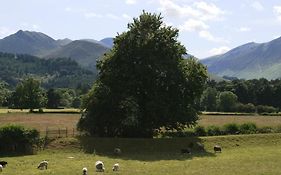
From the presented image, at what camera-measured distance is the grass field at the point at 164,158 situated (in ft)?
141

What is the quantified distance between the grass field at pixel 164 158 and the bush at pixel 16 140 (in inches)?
110

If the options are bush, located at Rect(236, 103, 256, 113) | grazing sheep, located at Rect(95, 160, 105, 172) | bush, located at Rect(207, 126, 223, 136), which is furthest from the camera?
bush, located at Rect(236, 103, 256, 113)

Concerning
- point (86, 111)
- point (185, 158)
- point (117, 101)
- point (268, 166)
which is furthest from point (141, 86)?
point (268, 166)

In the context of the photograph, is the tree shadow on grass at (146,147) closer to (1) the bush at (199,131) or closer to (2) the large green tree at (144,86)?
(2) the large green tree at (144,86)

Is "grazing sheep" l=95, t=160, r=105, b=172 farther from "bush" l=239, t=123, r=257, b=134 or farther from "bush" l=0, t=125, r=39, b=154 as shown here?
"bush" l=239, t=123, r=257, b=134

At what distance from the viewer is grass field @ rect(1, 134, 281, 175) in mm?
43050

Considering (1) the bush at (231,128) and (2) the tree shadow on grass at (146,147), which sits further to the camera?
(1) the bush at (231,128)

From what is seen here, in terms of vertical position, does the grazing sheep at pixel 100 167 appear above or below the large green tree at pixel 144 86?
below

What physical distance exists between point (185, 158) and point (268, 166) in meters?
11.7

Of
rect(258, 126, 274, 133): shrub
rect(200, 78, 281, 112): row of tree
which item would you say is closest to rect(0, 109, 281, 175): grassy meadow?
rect(258, 126, 274, 133): shrub

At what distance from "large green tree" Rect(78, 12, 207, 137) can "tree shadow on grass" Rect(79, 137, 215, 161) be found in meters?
3.20

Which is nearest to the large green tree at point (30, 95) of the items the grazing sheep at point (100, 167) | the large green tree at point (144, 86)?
the large green tree at point (144, 86)

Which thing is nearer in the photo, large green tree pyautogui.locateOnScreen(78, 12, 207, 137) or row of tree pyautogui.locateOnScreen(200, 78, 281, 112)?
large green tree pyautogui.locateOnScreen(78, 12, 207, 137)

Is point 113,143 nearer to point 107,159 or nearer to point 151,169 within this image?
point 107,159
